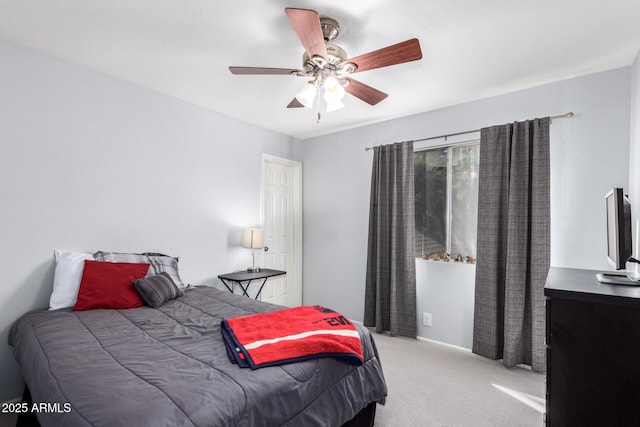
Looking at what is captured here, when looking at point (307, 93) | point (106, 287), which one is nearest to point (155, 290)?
point (106, 287)

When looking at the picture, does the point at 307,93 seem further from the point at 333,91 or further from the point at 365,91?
the point at 365,91

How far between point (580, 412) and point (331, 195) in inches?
133

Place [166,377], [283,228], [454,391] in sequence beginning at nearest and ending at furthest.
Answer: [166,377] < [454,391] < [283,228]

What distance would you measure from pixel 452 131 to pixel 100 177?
3.40 metres

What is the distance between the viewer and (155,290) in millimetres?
2492

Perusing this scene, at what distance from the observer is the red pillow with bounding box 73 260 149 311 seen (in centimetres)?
232

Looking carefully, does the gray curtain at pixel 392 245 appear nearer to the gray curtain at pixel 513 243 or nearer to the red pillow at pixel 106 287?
the gray curtain at pixel 513 243

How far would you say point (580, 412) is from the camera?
1362 mm

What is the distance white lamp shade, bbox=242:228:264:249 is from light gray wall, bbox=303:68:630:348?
3.45ft

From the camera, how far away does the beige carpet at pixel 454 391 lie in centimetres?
212

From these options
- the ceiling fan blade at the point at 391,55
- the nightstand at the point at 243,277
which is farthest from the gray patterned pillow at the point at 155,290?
the ceiling fan blade at the point at 391,55

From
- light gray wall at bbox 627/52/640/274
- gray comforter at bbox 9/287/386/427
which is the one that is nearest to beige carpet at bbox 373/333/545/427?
gray comforter at bbox 9/287/386/427

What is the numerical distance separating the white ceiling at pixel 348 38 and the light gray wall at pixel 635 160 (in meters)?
0.21

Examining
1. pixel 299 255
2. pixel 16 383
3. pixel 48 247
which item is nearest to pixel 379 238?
pixel 299 255
